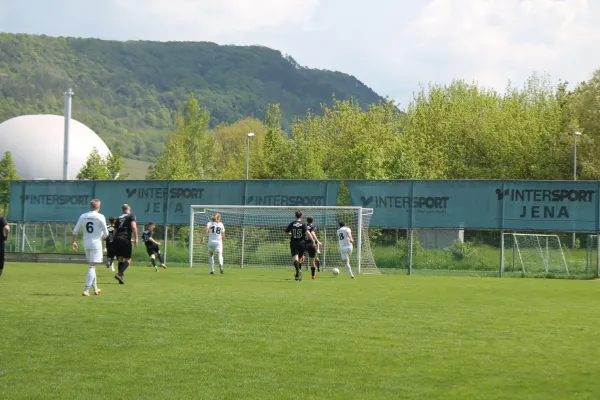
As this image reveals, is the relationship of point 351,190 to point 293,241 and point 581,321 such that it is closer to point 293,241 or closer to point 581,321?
point 293,241

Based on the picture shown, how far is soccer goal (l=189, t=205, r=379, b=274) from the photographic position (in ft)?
120

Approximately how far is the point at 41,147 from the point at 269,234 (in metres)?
67.9

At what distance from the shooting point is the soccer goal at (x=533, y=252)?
35625 mm

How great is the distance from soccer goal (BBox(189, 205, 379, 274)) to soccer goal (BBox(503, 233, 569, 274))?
5.38 metres

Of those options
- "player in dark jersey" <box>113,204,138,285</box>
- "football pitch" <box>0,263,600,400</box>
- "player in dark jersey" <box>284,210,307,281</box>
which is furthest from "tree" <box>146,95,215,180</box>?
"football pitch" <box>0,263,600,400</box>

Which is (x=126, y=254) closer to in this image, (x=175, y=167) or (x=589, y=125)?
(x=589, y=125)

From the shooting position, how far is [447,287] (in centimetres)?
2511

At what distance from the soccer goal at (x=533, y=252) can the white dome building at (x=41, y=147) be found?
67.6 m

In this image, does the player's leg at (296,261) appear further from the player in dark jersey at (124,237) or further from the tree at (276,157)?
the tree at (276,157)

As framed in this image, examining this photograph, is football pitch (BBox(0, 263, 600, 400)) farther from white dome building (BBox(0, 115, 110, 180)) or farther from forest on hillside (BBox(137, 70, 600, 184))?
white dome building (BBox(0, 115, 110, 180))

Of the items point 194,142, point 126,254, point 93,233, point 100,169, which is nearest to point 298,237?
point 126,254

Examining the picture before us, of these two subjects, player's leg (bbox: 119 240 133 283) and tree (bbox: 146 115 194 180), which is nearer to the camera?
player's leg (bbox: 119 240 133 283)

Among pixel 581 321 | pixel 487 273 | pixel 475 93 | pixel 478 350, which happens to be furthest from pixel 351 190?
A: pixel 475 93

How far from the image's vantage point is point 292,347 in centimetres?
1152
